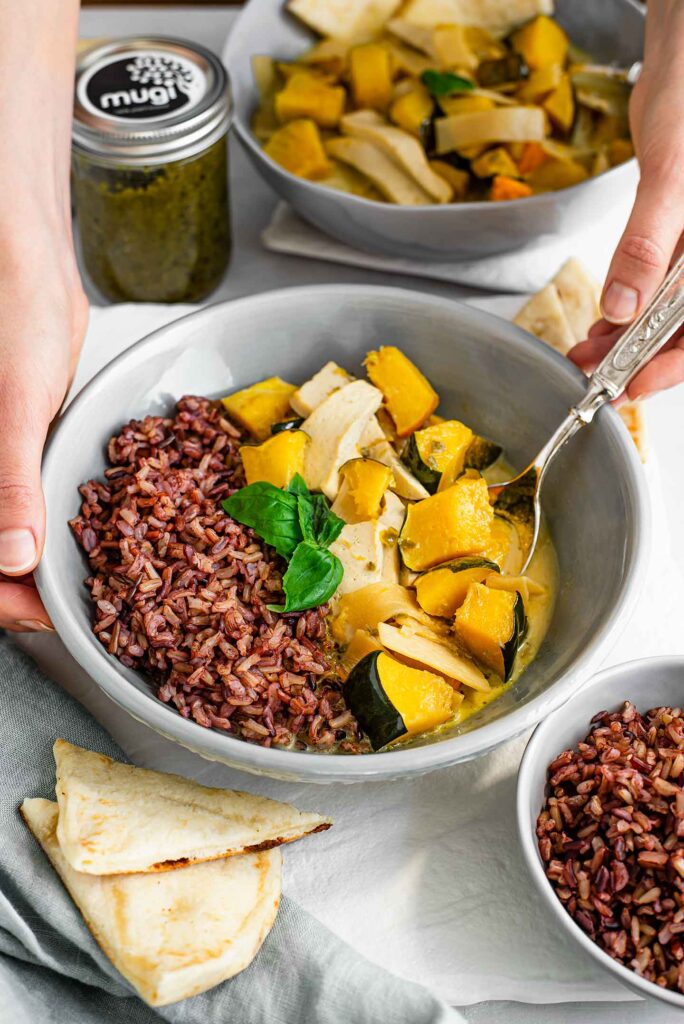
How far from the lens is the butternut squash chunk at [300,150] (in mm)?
3277

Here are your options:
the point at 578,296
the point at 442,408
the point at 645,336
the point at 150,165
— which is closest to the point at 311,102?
the point at 150,165

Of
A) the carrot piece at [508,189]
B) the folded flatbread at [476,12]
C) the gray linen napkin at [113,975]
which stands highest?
the folded flatbread at [476,12]

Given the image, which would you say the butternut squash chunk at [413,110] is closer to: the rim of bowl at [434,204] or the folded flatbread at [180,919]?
the rim of bowl at [434,204]

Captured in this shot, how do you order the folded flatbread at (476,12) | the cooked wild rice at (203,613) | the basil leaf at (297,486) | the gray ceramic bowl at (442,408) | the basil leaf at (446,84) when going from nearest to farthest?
the gray ceramic bowl at (442,408) < the cooked wild rice at (203,613) < the basil leaf at (297,486) < the basil leaf at (446,84) < the folded flatbread at (476,12)

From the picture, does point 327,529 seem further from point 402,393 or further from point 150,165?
point 150,165

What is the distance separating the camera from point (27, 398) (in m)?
2.24

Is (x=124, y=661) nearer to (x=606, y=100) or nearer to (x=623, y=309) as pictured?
(x=623, y=309)

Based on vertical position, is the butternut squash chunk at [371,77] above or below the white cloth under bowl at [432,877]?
above

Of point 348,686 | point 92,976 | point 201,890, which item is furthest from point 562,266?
point 92,976

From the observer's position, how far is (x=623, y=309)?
232cm

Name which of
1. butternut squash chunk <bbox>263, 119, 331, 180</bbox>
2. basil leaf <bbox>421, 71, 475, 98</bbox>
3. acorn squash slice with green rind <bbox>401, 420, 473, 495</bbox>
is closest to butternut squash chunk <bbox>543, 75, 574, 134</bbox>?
basil leaf <bbox>421, 71, 475, 98</bbox>

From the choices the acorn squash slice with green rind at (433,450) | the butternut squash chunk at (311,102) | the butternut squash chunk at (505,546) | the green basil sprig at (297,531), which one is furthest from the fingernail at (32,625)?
the butternut squash chunk at (311,102)

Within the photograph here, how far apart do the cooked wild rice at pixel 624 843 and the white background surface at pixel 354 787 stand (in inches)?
7.6

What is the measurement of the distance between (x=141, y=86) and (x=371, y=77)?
0.84 meters
